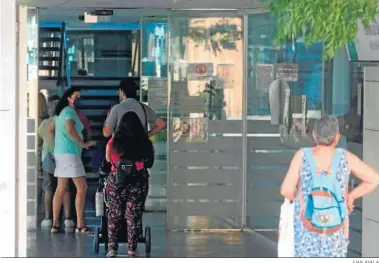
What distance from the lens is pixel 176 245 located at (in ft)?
44.1

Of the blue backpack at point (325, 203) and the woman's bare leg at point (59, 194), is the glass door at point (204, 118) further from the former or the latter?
the blue backpack at point (325, 203)

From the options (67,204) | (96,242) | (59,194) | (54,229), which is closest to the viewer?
(96,242)

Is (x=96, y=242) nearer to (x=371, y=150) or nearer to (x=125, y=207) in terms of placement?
(x=125, y=207)

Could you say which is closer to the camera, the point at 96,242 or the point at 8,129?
the point at 8,129

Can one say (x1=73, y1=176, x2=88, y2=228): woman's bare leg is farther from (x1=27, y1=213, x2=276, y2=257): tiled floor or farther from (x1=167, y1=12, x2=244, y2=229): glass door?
(x1=167, y1=12, x2=244, y2=229): glass door

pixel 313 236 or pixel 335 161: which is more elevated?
pixel 335 161

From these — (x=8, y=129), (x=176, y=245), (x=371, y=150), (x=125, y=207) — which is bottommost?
(x=176, y=245)

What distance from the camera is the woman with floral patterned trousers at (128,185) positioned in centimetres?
→ 1158

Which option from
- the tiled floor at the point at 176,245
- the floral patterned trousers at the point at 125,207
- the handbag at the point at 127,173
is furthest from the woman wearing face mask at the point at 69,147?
the handbag at the point at 127,173

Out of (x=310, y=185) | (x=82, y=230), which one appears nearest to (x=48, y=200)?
(x=82, y=230)

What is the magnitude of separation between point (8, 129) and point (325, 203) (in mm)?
2710

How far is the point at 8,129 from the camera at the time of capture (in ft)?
29.9

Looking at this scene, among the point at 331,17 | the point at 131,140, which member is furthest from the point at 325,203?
the point at 131,140

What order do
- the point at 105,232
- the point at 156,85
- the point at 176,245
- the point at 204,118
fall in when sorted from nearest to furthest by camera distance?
the point at 105,232
the point at 176,245
the point at 204,118
the point at 156,85
